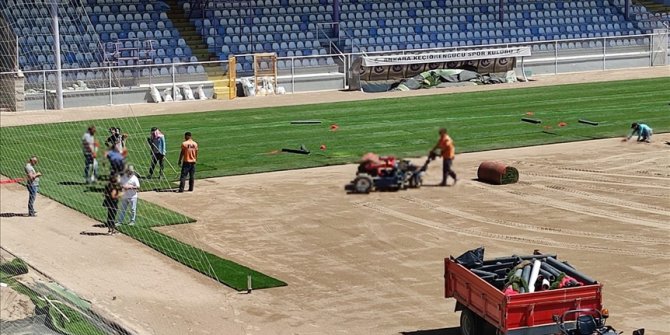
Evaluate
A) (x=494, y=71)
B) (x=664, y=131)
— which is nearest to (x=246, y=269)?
(x=664, y=131)

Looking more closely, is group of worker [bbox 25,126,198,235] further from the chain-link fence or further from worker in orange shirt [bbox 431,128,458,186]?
worker in orange shirt [bbox 431,128,458,186]

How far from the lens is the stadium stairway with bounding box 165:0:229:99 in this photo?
2346 inches

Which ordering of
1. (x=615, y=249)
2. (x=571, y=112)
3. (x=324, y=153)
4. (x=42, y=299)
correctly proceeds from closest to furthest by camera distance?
(x=42, y=299), (x=615, y=249), (x=324, y=153), (x=571, y=112)

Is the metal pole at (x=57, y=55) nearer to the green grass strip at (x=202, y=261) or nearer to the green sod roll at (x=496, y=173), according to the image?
the green grass strip at (x=202, y=261)

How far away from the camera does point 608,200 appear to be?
115ft

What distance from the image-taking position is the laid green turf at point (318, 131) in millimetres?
28844

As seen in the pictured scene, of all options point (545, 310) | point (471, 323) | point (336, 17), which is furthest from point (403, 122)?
point (336, 17)

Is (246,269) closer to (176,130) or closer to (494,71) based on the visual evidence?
(176,130)

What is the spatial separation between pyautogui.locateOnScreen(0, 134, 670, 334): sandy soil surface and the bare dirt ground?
5cm

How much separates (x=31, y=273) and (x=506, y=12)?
164ft

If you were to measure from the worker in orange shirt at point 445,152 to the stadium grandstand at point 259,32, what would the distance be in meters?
41.8

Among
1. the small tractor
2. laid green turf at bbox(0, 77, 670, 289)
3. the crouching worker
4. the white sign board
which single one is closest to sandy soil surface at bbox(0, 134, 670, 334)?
laid green turf at bbox(0, 77, 670, 289)

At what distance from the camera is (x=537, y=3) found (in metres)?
75.3

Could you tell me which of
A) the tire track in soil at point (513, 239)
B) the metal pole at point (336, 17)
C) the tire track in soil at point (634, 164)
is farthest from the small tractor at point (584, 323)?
the metal pole at point (336, 17)
